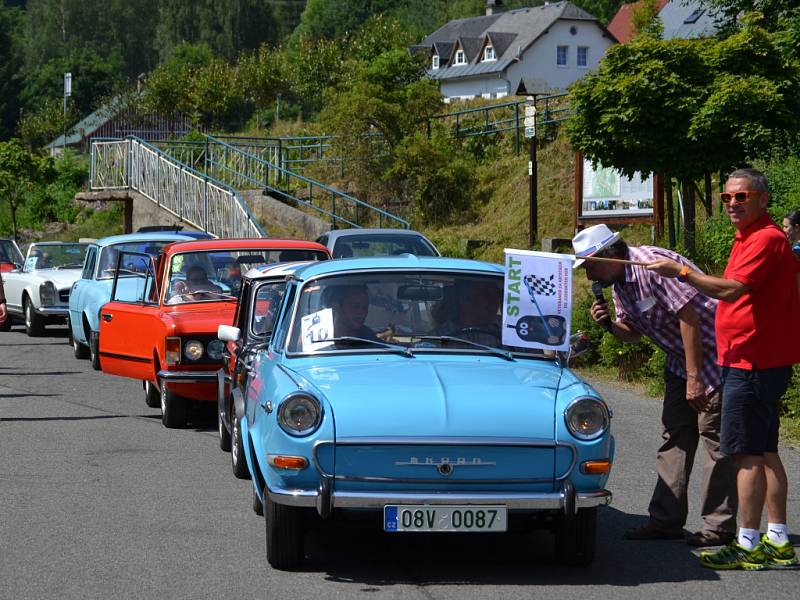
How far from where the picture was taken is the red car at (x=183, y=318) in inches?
455

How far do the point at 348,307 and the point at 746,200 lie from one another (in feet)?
7.47

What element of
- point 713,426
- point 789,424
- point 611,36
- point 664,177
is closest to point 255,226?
point 664,177

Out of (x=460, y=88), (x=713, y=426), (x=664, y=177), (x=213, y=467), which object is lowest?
(x=213, y=467)

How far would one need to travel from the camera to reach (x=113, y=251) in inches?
717

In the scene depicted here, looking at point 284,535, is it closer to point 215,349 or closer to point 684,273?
point 684,273

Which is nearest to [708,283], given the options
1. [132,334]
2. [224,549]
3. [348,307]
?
[348,307]

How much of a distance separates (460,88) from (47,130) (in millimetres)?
30622

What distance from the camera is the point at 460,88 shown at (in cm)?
9925

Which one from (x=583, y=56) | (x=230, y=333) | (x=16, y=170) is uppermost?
(x=583, y=56)

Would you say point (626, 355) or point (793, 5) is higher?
point (793, 5)

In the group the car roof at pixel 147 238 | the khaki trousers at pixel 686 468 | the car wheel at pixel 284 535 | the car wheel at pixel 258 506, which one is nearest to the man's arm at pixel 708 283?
the khaki trousers at pixel 686 468

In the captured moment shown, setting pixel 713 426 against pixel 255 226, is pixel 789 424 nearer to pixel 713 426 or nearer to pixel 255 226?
pixel 713 426

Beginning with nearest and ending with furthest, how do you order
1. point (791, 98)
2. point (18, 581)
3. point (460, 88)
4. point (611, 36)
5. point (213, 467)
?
point (18, 581) < point (213, 467) < point (791, 98) < point (611, 36) < point (460, 88)

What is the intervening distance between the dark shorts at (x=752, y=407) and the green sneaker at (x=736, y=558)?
51cm
